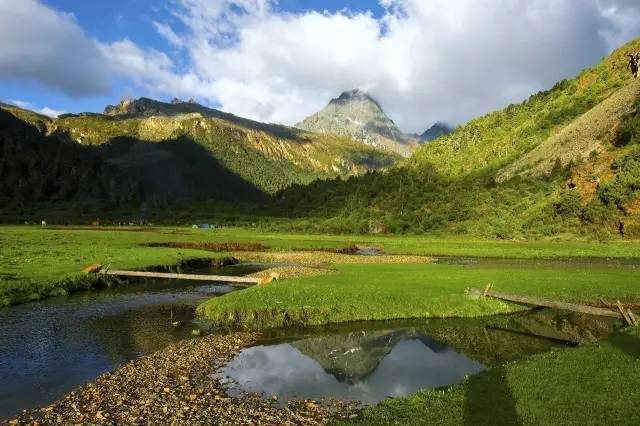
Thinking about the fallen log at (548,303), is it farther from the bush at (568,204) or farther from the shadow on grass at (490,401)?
the bush at (568,204)

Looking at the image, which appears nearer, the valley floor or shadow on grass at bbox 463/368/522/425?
shadow on grass at bbox 463/368/522/425

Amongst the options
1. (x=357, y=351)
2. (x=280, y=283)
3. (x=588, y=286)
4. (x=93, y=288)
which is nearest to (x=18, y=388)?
(x=357, y=351)

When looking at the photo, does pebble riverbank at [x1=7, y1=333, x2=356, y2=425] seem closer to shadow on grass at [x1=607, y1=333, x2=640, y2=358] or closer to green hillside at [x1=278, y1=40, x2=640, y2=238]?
shadow on grass at [x1=607, y1=333, x2=640, y2=358]

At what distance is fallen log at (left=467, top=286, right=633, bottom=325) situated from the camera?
101ft

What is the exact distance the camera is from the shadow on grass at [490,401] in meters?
15.5

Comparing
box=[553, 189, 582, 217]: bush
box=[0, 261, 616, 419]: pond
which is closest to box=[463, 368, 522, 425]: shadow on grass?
box=[0, 261, 616, 419]: pond

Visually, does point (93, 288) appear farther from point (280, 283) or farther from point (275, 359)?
point (275, 359)

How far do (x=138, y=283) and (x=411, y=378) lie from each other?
4221cm

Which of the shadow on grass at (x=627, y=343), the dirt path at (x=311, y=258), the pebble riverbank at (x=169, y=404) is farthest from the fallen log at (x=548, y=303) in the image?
the dirt path at (x=311, y=258)

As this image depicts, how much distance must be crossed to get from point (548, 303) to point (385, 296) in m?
13.0

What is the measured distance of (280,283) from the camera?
4497 centimetres

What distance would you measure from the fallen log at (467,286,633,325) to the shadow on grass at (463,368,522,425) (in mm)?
14134

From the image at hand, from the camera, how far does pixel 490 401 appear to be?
17.4 metres

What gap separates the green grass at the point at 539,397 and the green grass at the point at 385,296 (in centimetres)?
1602
